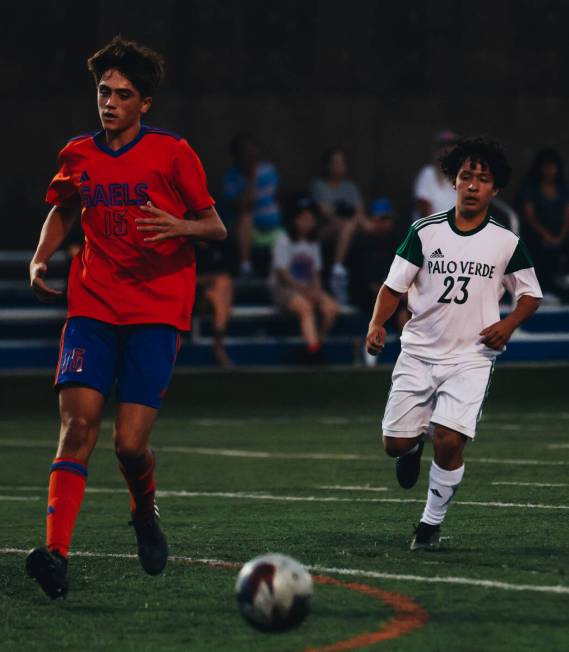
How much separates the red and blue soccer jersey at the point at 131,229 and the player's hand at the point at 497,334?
1.54 m

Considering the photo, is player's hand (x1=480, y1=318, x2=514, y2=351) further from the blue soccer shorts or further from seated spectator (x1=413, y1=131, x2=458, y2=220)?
seated spectator (x1=413, y1=131, x2=458, y2=220)

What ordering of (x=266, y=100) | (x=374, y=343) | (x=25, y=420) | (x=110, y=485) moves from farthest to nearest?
1. (x=266, y=100)
2. (x=25, y=420)
3. (x=110, y=485)
4. (x=374, y=343)

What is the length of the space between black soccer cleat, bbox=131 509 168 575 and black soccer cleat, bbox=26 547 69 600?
0.65 meters

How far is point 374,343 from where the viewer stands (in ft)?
25.8

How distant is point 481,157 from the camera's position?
7.92 m

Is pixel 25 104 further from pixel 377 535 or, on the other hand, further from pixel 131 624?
pixel 131 624

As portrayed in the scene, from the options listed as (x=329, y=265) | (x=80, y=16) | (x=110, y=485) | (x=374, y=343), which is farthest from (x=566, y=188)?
(x=374, y=343)

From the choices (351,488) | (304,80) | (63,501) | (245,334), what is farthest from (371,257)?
(63,501)

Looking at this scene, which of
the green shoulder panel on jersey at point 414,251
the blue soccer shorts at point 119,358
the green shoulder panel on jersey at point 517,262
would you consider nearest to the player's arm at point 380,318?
the green shoulder panel on jersey at point 414,251

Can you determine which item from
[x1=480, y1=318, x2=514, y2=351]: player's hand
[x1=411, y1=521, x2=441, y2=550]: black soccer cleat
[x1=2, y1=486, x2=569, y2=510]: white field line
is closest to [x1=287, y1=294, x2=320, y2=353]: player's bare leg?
[x1=2, y1=486, x2=569, y2=510]: white field line

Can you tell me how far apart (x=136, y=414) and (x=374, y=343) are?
1.51m

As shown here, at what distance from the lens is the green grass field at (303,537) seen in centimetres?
579

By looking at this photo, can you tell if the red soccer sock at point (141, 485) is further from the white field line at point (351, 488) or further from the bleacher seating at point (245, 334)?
the bleacher seating at point (245, 334)

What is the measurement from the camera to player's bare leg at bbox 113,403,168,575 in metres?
6.79
